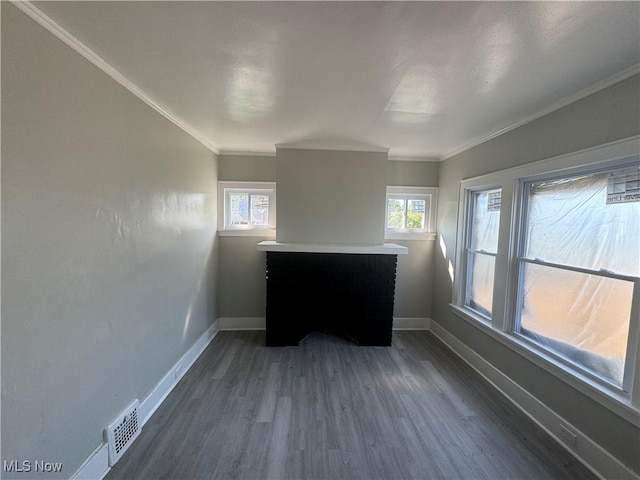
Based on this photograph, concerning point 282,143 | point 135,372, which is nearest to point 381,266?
point 282,143

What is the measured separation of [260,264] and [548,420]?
3.10 meters

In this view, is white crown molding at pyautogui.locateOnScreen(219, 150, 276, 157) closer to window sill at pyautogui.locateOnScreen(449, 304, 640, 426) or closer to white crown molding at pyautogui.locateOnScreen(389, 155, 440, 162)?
white crown molding at pyautogui.locateOnScreen(389, 155, 440, 162)

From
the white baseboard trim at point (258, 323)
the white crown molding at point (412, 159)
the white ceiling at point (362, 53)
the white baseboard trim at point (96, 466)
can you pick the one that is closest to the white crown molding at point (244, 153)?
the white ceiling at point (362, 53)

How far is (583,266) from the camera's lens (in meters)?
1.76

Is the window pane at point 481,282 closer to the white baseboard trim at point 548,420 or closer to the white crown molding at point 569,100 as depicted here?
the white baseboard trim at point 548,420

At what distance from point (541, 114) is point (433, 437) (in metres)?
2.47

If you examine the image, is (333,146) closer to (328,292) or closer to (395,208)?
(395,208)

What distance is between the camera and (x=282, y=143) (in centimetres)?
305

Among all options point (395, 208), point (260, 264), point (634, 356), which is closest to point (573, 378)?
point (634, 356)

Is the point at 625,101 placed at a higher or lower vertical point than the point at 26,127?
higher

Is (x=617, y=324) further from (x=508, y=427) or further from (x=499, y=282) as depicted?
(x=508, y=427)

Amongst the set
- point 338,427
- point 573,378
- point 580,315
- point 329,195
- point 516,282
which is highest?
point 329,195

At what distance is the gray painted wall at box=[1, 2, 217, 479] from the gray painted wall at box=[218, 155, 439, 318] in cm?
136

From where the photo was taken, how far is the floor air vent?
1.53 metres
